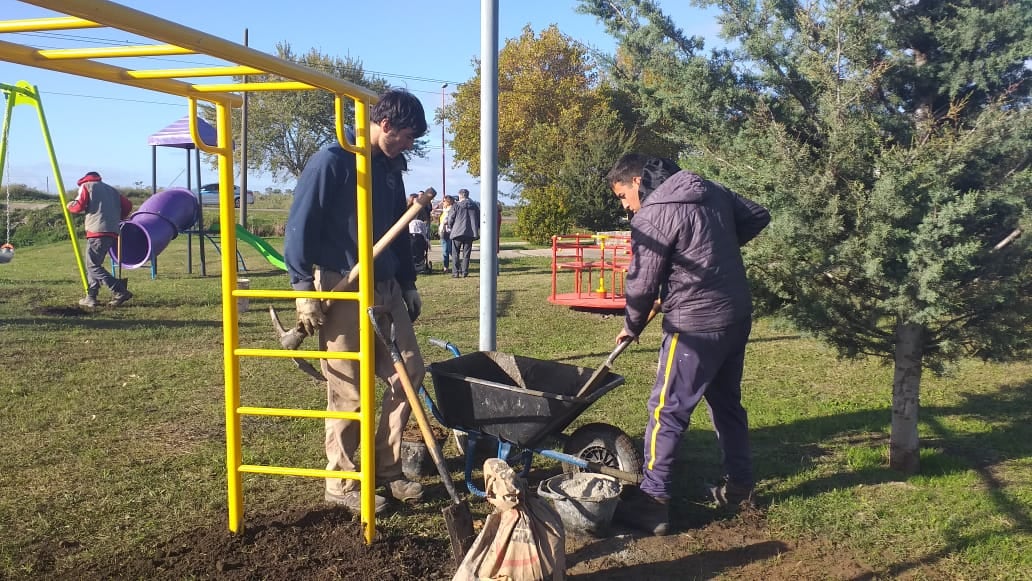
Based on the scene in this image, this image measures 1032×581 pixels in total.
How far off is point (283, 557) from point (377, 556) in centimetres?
39

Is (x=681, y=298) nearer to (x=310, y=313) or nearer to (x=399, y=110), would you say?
(x=399, y=110)

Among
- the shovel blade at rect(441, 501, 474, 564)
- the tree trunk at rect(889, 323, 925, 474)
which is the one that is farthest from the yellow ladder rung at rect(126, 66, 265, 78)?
the tree trunk at rect(889, 323, 925, 474)

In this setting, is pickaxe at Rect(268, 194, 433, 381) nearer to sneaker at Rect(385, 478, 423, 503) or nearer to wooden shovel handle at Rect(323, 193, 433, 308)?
wooden shovel handle at Rect(323, 193, 433, 308)

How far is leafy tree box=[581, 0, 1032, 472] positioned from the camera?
3.44 m

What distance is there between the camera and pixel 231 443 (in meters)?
3.24

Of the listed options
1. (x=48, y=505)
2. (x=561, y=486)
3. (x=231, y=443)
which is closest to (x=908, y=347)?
(x=561, y=486)

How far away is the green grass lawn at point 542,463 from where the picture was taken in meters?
3.51

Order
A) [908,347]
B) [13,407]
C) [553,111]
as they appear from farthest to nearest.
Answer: [553,111], [13,407], [908,347]

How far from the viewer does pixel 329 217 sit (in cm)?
352

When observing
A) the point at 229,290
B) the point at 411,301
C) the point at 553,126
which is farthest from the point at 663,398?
the point at 553,126

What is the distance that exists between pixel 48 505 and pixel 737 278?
3559 millimetres

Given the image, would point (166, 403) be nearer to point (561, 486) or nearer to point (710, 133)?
point (561, 486)

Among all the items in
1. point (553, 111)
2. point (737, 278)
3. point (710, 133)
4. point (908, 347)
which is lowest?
point (908, 347)

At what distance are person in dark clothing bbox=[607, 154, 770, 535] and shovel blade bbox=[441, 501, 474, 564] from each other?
3.15 ft
